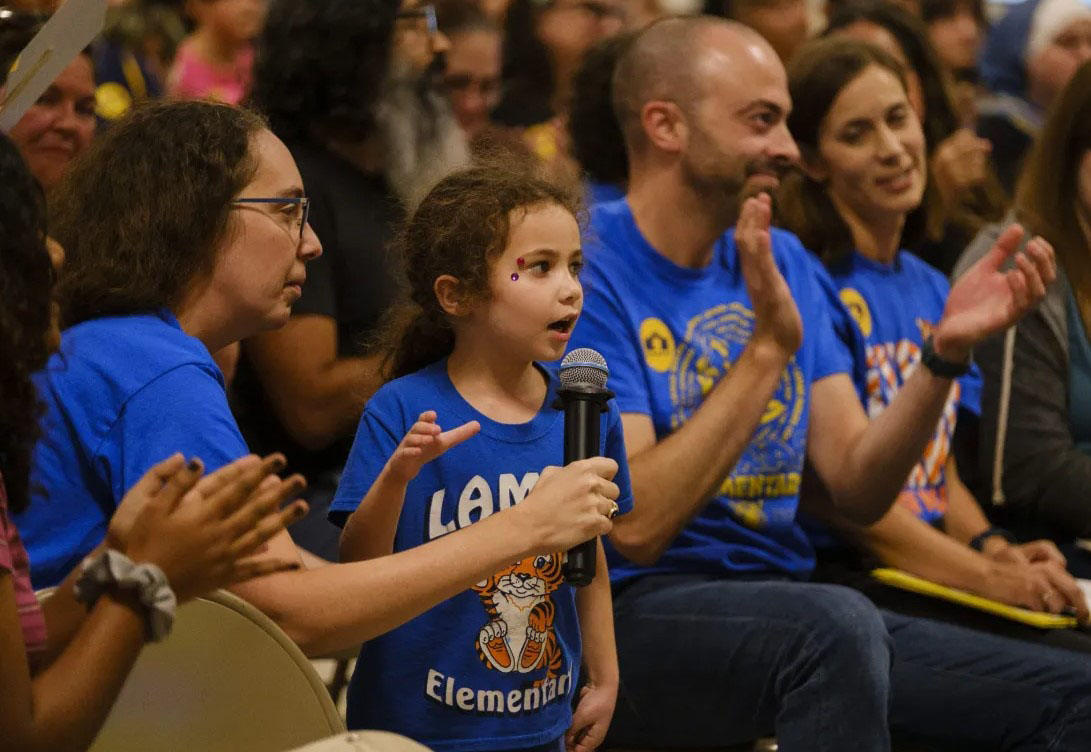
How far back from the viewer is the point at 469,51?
4.25 meters

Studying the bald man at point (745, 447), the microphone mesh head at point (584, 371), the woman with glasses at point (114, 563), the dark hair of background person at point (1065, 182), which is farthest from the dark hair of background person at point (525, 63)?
the woman with glasses at point (114, 563)

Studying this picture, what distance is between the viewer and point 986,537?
9.89ft

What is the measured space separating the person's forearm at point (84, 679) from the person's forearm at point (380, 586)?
0.31 meters

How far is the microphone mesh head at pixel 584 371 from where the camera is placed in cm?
186

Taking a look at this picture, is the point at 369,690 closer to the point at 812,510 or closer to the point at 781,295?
the point at 781,295

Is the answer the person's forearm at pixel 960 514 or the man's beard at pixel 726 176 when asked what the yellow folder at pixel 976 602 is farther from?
the man's beard at pixel 726 176

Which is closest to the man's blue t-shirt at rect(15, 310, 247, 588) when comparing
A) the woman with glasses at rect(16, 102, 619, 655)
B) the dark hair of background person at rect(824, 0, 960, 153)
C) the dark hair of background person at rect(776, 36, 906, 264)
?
the woman with glasses at rect(16, 102, 619, 655)

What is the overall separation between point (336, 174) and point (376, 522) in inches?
58.1

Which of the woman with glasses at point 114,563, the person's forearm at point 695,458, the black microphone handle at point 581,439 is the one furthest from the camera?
the person's forearm at point 695,458

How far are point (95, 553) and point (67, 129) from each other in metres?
1.67

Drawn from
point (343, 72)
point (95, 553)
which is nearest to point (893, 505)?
point (343, 72)

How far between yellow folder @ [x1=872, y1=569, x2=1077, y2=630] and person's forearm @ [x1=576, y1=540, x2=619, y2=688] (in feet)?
2.16

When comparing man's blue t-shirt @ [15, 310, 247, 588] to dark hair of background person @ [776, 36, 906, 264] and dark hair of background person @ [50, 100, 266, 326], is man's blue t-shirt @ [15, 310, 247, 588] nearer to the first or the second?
dark hair of background person @ [50, 100, 266, 326]

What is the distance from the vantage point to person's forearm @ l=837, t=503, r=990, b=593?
2.85 meters
